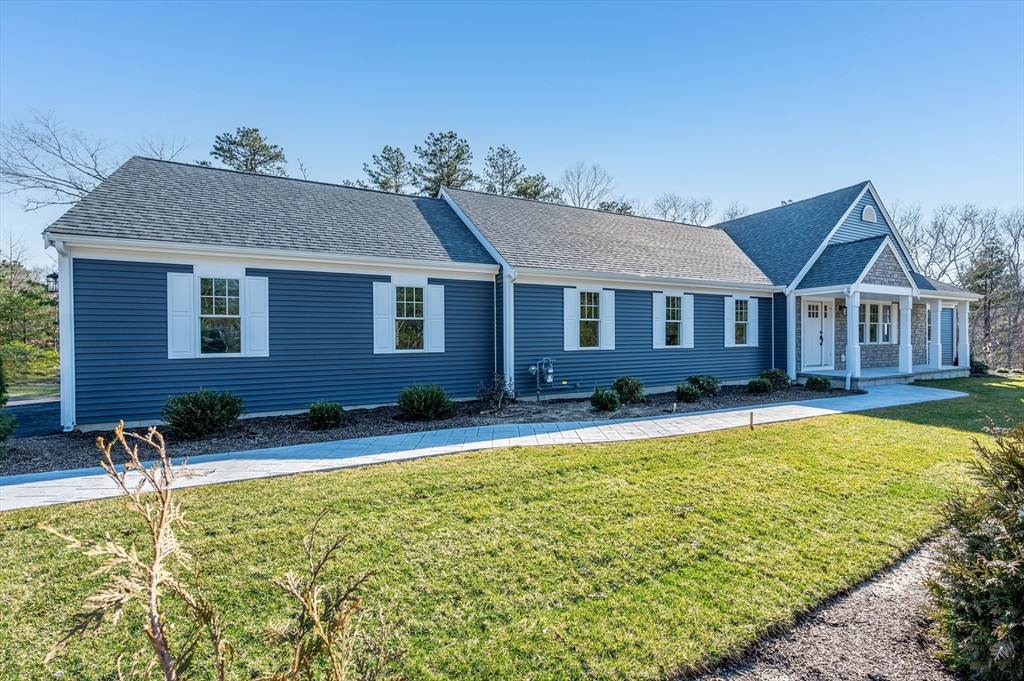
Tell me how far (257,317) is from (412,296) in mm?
3249

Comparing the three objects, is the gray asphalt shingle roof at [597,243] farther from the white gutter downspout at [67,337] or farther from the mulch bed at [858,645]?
the mulch bed at [858,645]

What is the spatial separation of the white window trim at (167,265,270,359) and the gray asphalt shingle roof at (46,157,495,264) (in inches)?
24.8

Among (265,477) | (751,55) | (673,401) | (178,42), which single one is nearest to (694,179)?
(751,55)

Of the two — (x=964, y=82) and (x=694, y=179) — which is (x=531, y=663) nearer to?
(x=964, y=82)

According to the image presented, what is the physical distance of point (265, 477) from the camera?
5.73 metres

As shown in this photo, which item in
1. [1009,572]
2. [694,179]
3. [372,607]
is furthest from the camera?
[694,179]

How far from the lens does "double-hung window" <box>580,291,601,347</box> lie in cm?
1242

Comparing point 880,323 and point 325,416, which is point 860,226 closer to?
point 880,323

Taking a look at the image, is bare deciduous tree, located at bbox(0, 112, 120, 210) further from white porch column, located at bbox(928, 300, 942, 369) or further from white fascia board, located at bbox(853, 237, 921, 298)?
white porch column, located at bbox(928, 300, 942, 369)

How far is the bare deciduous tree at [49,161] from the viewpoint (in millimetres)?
18219

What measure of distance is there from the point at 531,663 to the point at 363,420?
727 centimetres

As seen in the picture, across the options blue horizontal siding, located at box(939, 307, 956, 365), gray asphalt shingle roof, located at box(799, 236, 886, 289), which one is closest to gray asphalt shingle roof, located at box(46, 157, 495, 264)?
gray asphalt shingle roof, located at box(799, 236, 886, 289)

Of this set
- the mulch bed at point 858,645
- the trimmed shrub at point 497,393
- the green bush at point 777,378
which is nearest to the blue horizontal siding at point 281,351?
the trimmed shrub at point 497,393

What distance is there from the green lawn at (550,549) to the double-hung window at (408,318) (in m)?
4.88
